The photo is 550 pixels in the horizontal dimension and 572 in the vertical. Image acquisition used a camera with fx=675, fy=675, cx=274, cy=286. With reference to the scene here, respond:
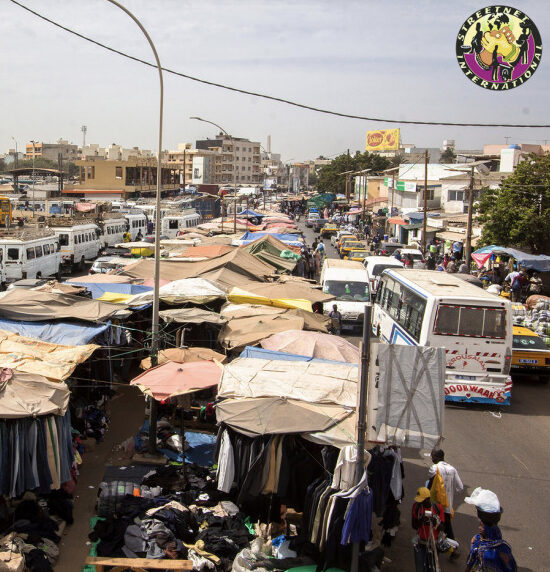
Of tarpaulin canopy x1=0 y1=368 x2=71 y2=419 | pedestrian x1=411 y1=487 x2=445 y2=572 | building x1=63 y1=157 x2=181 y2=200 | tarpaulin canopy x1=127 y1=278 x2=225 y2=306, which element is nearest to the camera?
pedestrian x1=411 y1=487 x2=445 y2=572

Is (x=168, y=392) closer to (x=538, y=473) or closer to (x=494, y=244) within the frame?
(x=538, y=473)

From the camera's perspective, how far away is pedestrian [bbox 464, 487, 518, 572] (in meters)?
6.36

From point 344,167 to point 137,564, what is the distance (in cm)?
9640

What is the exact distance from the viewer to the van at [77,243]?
33250 mm

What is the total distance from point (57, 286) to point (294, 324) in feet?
19.3

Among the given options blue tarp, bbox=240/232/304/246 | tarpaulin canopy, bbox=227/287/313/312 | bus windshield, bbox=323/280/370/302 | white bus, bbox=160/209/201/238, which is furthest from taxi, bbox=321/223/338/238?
tarpaulin canopy, bbox=227/287/313/312

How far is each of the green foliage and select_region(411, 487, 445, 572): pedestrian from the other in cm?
8592

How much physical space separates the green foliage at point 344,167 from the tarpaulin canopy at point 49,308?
81.6 metres

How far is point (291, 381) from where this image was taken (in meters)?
9.00

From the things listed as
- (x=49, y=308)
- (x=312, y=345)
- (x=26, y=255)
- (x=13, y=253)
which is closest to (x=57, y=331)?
(x=49, y=308)

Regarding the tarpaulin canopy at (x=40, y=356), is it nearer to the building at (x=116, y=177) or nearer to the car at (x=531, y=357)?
the car at (x=531, y=357)

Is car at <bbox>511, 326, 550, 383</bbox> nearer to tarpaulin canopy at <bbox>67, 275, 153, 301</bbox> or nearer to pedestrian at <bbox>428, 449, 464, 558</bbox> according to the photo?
pedestrian at <bbox>428, 449, 464, 558</bbox>

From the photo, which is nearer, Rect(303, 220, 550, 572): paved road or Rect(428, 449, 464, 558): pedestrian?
Rect(428, 449, 464, 558): pedestrian

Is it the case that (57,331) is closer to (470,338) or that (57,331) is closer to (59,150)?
(470,338)
